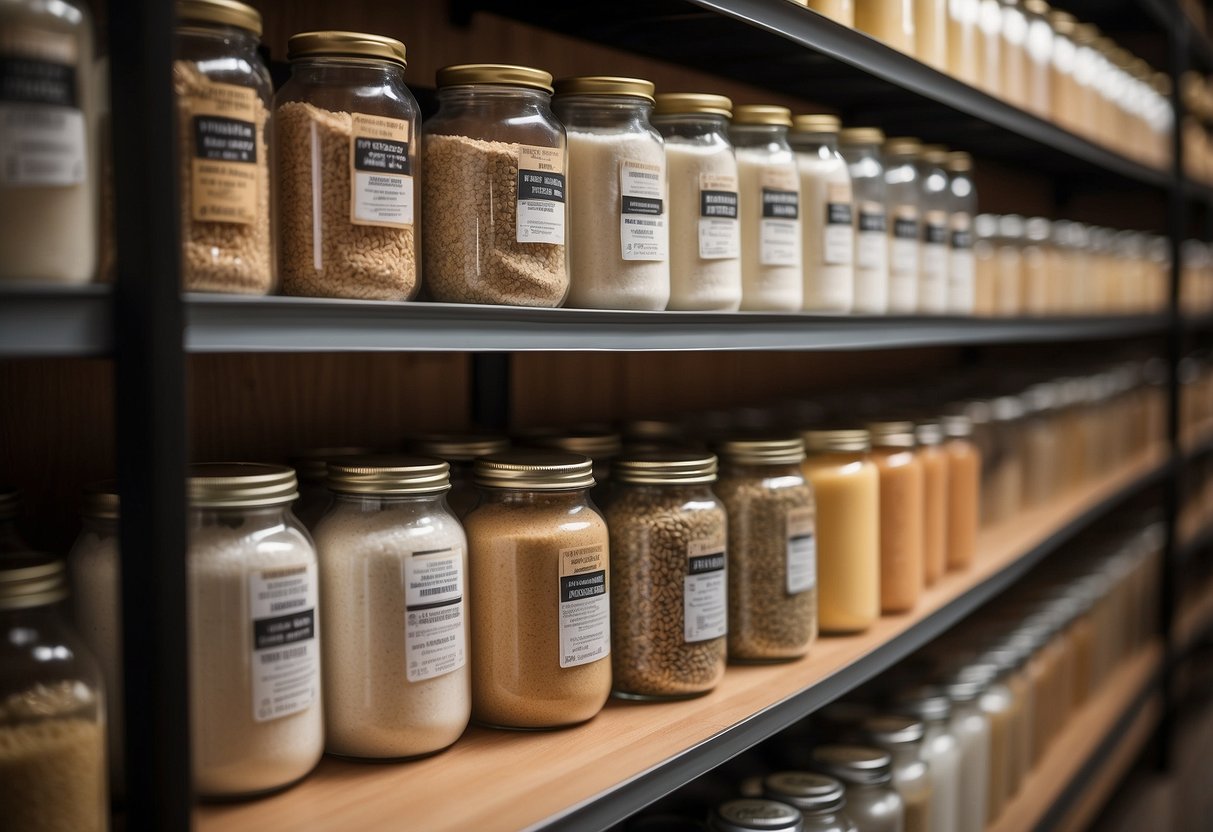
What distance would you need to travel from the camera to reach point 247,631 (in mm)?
914

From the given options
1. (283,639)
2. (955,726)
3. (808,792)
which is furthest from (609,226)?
(955,726)

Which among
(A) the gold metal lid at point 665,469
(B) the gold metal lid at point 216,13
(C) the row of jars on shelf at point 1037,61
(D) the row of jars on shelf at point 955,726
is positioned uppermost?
(C) the row of jars on shelf at point 1037,61

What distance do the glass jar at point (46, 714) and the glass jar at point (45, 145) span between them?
23 cm

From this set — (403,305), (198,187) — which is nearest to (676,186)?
(403,305)

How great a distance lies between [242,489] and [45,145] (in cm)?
32

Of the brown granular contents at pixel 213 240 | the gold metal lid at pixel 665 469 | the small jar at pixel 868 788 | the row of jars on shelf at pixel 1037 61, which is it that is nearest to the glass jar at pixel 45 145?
the brown granular contents at pixel 213 240

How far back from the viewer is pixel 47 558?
87 cm

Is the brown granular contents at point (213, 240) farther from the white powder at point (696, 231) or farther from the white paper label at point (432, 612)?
the white powder at point (696, 231)

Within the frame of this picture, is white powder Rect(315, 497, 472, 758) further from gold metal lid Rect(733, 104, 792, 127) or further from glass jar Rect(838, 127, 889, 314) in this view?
glass jar Rect(838, 127, 889, 314)

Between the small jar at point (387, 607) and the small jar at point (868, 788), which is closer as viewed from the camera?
the small jar at point (387, 607)

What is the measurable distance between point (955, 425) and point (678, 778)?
1108 mm

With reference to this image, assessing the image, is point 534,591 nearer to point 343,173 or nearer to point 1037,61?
point 343,173

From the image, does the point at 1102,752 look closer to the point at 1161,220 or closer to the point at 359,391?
the point at 359,391

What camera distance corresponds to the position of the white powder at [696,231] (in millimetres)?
1289
